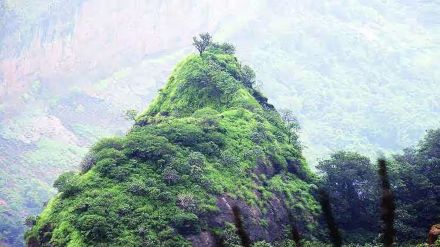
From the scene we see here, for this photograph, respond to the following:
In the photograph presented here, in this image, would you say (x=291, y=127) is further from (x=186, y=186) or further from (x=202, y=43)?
(x=186, y=186)

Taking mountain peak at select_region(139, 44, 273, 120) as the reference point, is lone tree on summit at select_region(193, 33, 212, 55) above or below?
above

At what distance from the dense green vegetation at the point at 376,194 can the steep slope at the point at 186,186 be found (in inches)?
96.0

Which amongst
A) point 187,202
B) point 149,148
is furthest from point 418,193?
point 149,148

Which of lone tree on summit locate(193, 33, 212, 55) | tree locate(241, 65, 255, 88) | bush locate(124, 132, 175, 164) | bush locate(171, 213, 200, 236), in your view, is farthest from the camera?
lone tree on summit locate(193, 33, 212, 55)

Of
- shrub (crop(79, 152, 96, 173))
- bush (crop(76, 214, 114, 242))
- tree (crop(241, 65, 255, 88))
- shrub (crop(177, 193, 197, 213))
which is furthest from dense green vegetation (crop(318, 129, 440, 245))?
shrub (crop(79, 152, 96, 173))

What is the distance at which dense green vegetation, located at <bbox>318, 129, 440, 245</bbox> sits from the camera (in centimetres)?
3206

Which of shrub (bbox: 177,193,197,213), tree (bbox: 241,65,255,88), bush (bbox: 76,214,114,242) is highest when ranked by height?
tree (bbox: 241,65,255,88)

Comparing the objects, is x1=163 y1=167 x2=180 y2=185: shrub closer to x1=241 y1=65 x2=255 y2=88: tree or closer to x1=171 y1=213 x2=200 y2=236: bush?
x1=171 y1=213 x2=200 y2=236: bush

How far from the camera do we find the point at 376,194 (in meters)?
35.4

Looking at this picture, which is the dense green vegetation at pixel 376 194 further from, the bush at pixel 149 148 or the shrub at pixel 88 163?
the shrub at pixel 88 163

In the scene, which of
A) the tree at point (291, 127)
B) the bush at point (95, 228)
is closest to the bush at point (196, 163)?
the bush at point (95, 228)

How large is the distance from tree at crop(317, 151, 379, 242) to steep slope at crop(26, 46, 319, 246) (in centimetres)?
195

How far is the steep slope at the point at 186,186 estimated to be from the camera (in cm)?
2567

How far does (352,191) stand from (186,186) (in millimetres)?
14355
